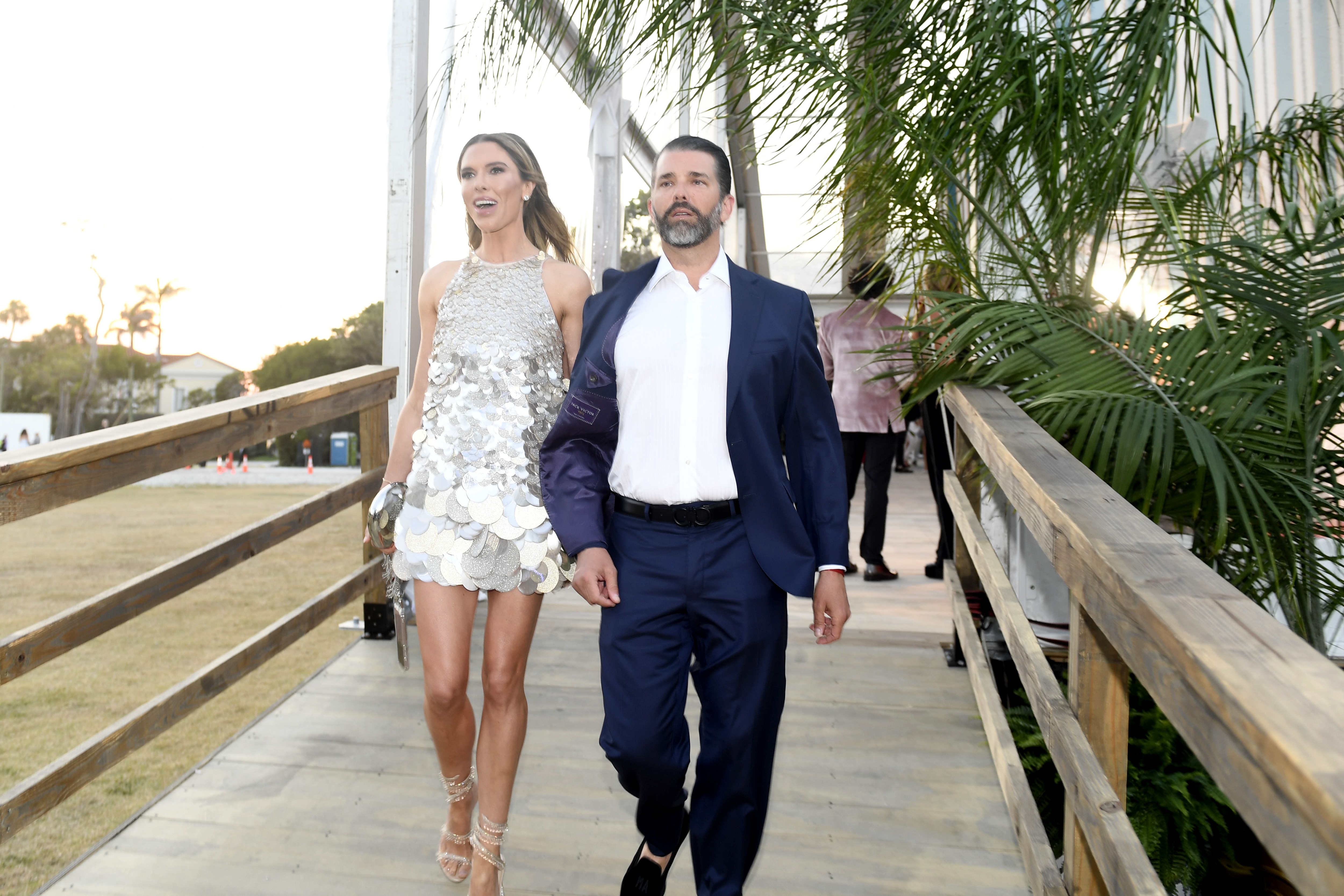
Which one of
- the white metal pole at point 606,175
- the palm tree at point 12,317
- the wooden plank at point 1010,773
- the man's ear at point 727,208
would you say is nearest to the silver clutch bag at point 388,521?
the man's ear at point 727,208

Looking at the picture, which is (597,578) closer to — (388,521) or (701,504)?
(701,504)

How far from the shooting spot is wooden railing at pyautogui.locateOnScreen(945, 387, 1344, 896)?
2.29 feet

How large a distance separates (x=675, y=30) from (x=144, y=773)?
3.28 metres

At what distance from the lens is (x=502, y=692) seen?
2082mm

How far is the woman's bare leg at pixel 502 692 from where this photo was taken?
6.81 ft

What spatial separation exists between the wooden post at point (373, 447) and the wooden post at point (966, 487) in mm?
1969

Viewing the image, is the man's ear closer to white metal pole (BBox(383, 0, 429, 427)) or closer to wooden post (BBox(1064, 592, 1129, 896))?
wooden post (BBox(1064, 592, 1129, 896))

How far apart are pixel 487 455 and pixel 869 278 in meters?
Answer: 2.13

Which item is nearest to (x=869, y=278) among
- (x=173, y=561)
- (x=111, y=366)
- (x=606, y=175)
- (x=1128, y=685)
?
(x=1128, y=685)

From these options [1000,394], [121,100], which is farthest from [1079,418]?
[121,100]

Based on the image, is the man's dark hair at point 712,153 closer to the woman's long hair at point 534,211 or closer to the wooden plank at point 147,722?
the woman's long hair at point 534,211

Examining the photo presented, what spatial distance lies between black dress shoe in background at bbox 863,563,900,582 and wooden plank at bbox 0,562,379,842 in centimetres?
261

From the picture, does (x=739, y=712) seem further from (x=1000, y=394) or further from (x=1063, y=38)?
(x=1063, y=38)

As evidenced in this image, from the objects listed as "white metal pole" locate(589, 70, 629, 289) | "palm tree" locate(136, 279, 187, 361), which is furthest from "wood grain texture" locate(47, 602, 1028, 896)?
"white metal pole" locate(589, 70, 629, 289)
